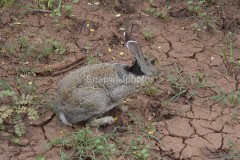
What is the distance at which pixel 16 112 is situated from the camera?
5.32 m

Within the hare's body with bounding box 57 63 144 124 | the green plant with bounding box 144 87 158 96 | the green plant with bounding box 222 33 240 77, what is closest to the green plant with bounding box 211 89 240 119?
the green plant with bounding box 222 33 240 77

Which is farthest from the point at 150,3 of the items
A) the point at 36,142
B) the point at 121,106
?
the point at 36,142

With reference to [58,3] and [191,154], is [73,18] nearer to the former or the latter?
[58,3]

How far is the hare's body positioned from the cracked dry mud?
10.1 inches

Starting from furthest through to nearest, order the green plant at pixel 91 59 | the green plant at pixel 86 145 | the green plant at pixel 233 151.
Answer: the green plant at pixel 91 59, the green plant at pixel 233 151, the green plant at pixel 86 145

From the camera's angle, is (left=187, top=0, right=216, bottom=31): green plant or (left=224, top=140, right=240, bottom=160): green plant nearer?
(left=224, top=140, right=240, bottom=160): green plant

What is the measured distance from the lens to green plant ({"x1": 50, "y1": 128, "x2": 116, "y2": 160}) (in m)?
4.86

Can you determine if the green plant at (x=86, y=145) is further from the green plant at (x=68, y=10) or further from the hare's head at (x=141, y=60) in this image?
the green plant at (x=68, y=10)

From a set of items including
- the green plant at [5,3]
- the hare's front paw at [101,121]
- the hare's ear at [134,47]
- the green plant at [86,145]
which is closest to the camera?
the green plant at [86,145]

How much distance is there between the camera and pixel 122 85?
5500 millimetres

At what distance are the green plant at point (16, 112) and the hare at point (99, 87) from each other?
1.19 ft

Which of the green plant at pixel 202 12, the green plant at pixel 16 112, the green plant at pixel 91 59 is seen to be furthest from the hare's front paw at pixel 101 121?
the green plant at pixel 202 12

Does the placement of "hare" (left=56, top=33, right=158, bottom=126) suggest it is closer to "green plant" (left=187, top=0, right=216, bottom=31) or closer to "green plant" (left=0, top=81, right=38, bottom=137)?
"green plant" (left=0, top=81, right=38, bottom=137)

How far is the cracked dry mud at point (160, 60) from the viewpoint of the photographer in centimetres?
517
